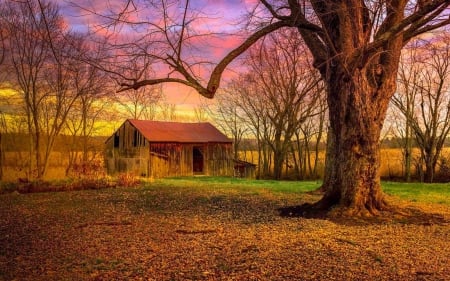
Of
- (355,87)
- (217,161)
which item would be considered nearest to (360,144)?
(355,87)

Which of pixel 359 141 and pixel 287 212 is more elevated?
pixel 359 141

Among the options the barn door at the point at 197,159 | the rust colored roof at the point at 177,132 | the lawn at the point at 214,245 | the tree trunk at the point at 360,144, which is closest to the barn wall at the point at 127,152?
the rust colored roof at the point at 177,132

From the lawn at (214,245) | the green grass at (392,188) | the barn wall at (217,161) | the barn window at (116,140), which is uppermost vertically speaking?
the barn window at (116,140)

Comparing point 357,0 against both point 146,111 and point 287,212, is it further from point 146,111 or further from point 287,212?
point 146,111

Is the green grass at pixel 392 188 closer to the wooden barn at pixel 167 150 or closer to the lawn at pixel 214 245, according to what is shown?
the lawn at pixel 214 245

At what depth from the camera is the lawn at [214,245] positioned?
16.8 ft

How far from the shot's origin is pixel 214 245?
6.52m

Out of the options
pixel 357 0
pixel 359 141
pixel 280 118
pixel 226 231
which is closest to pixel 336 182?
pixel 359 141

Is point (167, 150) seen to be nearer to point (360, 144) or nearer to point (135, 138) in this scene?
point (135, 138)

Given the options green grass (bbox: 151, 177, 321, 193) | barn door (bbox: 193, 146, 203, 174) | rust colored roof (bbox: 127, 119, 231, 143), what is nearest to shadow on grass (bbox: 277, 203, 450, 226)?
green grass (bbox: 151, 177, 321, 193)

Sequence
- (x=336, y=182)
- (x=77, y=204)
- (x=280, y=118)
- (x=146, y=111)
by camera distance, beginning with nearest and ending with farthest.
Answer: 1. (x=336, y=182)
2. (x=77, y=204)
3. (x=280, y=118)
4. (x=146, y=111)

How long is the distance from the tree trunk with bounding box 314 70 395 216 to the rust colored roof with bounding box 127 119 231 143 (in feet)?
84.5

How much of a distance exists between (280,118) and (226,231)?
79.6 ft

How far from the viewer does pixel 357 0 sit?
8.66m
